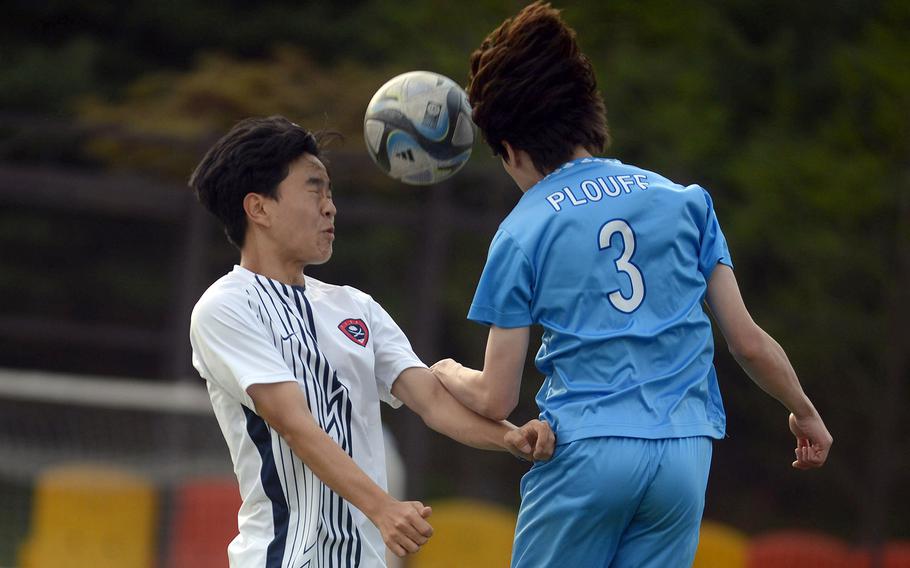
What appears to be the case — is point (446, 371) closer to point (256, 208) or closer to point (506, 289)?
point (506, 289)

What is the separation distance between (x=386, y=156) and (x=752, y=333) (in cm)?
122

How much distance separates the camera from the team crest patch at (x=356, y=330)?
130 inches

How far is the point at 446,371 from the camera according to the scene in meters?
3.43

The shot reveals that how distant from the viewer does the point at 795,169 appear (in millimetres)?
11930

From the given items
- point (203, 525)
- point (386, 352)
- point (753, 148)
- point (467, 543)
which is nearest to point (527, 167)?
point (386, 352)

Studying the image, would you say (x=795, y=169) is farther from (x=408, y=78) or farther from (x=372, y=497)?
(x=372, y=497)

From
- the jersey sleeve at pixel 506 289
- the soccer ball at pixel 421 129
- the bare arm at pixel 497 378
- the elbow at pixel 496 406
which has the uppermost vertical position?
the soccer ball at pixel 421 129

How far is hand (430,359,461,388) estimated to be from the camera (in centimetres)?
340

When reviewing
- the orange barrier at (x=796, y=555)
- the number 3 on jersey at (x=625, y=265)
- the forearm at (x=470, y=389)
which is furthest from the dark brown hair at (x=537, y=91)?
the orange barrier at (x=796, y=555)

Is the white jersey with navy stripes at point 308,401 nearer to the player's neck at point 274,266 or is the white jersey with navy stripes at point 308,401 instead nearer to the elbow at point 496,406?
the player's neck at point 274,266

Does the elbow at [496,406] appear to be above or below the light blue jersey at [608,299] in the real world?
below

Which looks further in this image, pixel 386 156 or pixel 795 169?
pixel 795 169

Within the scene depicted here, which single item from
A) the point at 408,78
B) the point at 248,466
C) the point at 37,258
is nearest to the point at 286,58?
the point at 37,258

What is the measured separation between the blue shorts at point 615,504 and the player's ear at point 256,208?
924 millimetres
